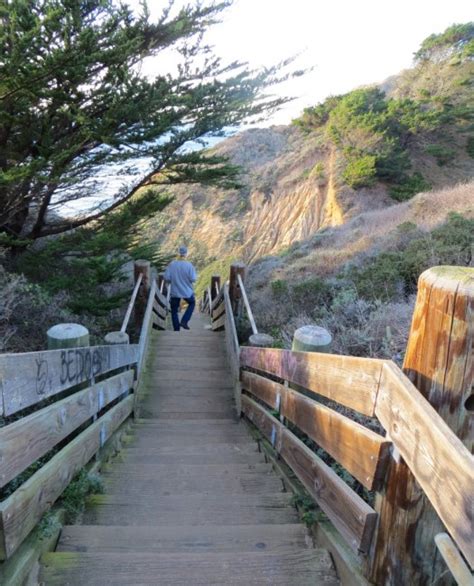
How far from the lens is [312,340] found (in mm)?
3252

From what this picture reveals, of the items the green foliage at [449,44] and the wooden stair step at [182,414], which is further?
the green foliage at [449,44]

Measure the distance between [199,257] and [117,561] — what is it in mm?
30738

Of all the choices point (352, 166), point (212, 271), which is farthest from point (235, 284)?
point (212, 271)

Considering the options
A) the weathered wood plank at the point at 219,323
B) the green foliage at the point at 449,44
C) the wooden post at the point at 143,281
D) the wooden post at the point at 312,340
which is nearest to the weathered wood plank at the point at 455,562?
the wooden post at the point at 312,340

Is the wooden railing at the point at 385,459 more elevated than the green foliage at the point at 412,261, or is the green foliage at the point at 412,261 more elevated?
the green foliage at the point at 412,261

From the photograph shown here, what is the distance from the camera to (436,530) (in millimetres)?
1474

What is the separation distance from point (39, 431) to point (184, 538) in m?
1.03

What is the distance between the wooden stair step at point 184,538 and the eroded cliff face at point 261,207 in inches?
754

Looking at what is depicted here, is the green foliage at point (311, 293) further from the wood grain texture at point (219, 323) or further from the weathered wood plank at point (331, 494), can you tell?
the weathered wood plank at point (331, 494)

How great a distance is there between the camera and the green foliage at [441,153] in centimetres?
2364

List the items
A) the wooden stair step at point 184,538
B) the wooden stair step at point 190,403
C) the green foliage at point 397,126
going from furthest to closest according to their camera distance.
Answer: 1. the green foliage at point 397,126
2. the wooden stair step at point 190,403
3. the wooden stair step at point 184,538

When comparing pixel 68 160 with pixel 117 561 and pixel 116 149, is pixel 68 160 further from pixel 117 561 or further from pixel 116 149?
pixel 117 561

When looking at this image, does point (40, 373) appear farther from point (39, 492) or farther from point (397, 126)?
point (397, 126)

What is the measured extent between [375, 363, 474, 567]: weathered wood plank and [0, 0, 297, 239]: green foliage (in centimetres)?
640
